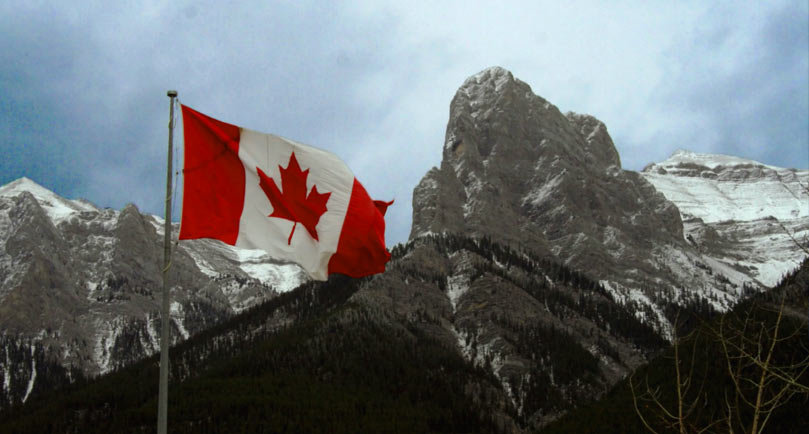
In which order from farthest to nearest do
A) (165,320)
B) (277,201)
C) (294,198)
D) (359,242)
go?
(359,242), (294,198), (277,201), (165,320)

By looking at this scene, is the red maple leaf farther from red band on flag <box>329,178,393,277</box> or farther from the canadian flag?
red band on flag <box>329,178,393,277</box>

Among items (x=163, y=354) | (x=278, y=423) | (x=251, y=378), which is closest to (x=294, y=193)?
(x=163, y=354)

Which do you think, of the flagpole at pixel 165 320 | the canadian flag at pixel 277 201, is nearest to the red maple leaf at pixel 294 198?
the canadian flag at pixel 277 201

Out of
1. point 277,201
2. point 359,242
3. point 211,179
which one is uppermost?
point 211,179

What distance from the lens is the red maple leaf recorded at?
25.2 meters

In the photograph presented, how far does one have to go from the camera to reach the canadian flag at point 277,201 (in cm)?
2377

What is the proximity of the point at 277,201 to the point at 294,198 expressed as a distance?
56 centimetres

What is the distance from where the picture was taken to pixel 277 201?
2533cm

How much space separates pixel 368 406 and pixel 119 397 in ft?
225

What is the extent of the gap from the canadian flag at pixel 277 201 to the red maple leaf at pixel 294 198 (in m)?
0.03

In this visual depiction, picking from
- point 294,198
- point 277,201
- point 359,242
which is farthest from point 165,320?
point 359,242

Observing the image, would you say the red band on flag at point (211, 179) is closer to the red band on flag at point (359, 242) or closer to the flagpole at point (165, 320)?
the flagpole at point (165, 320)

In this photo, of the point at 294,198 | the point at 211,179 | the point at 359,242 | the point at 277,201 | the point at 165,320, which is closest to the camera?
the point at 165,320

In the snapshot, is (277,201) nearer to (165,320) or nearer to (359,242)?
(359,242)
